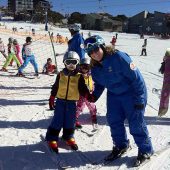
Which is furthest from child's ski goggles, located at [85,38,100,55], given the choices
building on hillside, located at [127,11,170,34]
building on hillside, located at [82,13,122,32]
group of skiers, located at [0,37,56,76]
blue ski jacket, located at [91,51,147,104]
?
building on hillside, located at [82,13,122,32]

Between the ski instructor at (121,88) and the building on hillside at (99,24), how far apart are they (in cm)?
8434

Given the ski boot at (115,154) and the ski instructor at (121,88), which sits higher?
the ski instructor at (121,88)

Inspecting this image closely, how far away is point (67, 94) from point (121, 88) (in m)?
0.92

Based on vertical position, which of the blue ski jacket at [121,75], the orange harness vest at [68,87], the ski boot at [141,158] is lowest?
the ski boot at [141,158]

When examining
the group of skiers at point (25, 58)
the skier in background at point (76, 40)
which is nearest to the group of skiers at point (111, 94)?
the skier in background at point (76, 40)

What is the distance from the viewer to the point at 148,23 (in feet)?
282

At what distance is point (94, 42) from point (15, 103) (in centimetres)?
427

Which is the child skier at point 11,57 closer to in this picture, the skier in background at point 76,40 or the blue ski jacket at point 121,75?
the skier in background at point 76,40

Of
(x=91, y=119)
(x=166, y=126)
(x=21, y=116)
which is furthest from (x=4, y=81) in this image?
(x=166, y=126)

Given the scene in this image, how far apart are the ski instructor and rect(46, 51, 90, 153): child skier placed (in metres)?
0.40

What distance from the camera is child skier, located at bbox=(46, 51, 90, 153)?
5.38 meters

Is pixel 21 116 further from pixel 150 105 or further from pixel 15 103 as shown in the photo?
pixel 150 105

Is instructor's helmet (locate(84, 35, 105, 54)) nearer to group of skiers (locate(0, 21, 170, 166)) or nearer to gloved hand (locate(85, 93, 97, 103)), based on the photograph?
group of skiers (locate(0, 21, 170, 166))

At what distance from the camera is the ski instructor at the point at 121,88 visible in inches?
186
